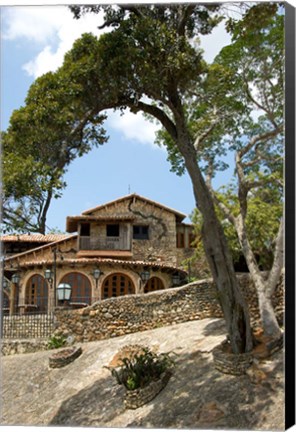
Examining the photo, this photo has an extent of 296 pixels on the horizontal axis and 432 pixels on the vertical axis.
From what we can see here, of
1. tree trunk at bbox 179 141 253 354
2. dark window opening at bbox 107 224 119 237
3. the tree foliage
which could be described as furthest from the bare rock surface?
dark window opening at bbox 107 224 119 237

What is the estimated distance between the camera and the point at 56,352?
13375 mm

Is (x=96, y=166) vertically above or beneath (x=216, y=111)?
beneath

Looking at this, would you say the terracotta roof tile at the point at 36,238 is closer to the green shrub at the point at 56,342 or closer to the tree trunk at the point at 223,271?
the green shrub at the point at 56,342

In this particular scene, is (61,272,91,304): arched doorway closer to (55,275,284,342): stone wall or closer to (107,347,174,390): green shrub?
(55,275,284,342): stone wall

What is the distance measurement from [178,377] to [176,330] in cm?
312

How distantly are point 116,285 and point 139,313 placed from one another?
20.9ft

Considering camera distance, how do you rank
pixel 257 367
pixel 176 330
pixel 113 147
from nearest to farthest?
pixel 257 367, pixel 113 147, pixel 176 330

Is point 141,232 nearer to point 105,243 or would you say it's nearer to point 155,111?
point 105,243

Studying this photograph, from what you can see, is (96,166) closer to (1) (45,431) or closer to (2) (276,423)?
(1) (45,431)

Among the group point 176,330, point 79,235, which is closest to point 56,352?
point 176,330

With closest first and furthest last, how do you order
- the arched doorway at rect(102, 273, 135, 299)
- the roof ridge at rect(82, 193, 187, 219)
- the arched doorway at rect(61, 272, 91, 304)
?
the arched doorway at rect(61, 272, 91, 304)
the arched doorway at rect(102, 273, 135, 299)
the roof ridge at rect(82, 193, 187, 219)

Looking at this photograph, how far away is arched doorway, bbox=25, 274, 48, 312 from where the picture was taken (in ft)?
68.0

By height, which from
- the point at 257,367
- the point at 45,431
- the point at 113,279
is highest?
the point at 113,279

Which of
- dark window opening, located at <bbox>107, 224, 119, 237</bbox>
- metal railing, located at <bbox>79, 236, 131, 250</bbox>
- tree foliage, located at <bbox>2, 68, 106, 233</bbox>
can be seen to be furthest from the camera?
dark window opening, located at <bbox>107, 224, 119, 237</bbox>
